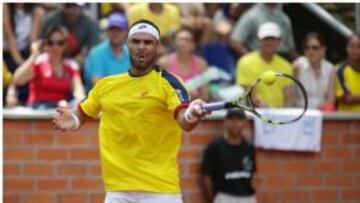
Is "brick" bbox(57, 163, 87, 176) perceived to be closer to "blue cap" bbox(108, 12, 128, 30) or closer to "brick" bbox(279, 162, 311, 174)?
"blue cap" bbox(108, 12, 128, 30)

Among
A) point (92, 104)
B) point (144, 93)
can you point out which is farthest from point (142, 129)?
point (92, 104)

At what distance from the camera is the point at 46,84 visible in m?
9.58

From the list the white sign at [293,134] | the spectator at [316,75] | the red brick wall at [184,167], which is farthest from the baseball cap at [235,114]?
the spectator at [316,75]

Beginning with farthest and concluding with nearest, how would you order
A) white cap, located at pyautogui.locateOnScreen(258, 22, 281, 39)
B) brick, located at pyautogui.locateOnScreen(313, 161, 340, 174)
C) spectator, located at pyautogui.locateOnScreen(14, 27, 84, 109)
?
1. white cap, located at pyautogui.locateOnScreen(258, 22, 281, 39)
2. brick, located at pyautogui.locateOnScreen(313, 161, 340, 174)
3. spectator, located at pyautogui.locateOnScreen(14, 27, 84, 109)

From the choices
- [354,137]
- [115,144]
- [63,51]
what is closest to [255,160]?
[354,137]

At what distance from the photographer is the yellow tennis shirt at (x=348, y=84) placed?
33.3ft

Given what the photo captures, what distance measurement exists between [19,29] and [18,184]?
2.08m

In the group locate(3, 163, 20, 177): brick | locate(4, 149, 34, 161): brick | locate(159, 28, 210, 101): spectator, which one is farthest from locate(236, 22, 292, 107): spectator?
locate(3, 163, 20, 177): brick

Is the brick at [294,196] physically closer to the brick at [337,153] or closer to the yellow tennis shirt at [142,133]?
the brick at [337,153]

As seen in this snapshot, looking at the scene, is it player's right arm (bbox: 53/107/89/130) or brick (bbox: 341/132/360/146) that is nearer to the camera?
player's right arm (bbox: 53/107/89/130)

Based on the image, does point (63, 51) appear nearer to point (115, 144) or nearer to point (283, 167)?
point (283, 167)

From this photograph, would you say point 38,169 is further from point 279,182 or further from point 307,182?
point 307,182

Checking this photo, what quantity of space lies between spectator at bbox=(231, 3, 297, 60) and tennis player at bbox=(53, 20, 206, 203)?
419 centimetres

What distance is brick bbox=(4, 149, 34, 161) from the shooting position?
9344mm
